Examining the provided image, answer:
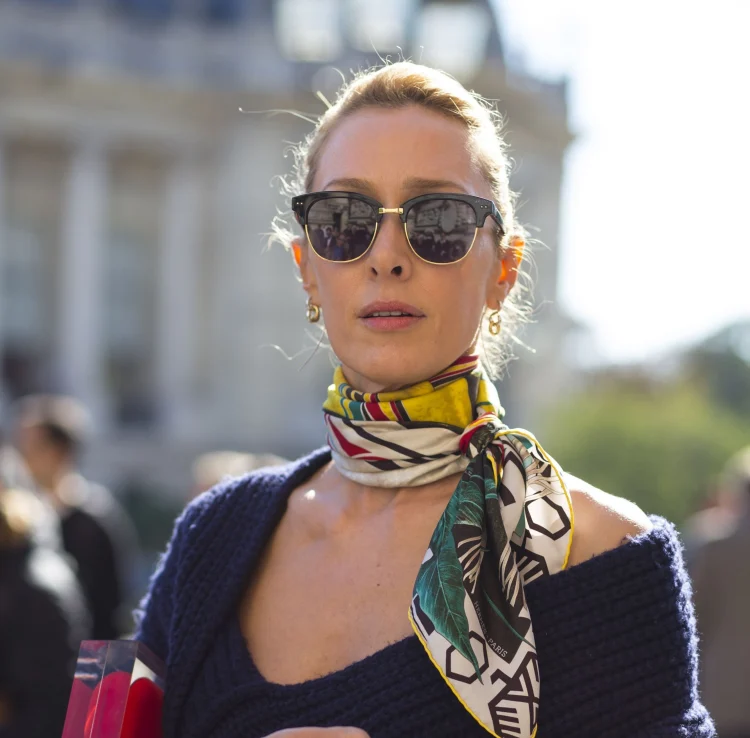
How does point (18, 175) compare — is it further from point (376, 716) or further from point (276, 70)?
point (376, 716)

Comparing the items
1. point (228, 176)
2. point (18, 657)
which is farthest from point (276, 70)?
point (18, 657)

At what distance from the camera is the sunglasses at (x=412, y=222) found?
266 cm

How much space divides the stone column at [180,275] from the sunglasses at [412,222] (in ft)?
138

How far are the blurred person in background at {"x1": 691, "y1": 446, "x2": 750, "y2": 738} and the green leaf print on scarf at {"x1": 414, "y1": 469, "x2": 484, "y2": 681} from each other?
4.61 metres

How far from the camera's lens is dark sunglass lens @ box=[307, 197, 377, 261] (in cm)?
271

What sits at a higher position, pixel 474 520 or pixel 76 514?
pixel 474 520

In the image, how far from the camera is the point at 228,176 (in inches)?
1713

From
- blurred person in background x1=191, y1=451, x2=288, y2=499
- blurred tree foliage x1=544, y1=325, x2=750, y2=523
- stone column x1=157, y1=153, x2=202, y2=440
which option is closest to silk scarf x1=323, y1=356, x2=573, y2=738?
blurred person in background x1=191, y1=451, x2=288, y2=499

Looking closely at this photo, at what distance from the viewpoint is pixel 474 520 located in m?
2.45

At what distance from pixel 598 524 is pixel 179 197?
144 ft

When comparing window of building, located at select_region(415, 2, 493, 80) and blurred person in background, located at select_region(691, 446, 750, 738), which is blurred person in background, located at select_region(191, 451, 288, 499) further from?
window of building, located at select_region(415, 2, 493, 80)

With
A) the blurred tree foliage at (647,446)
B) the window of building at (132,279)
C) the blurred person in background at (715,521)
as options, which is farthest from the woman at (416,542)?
the window of building at (132,279)

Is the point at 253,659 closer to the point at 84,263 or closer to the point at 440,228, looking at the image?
the point at 440,228

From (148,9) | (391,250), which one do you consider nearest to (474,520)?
(391,250)
